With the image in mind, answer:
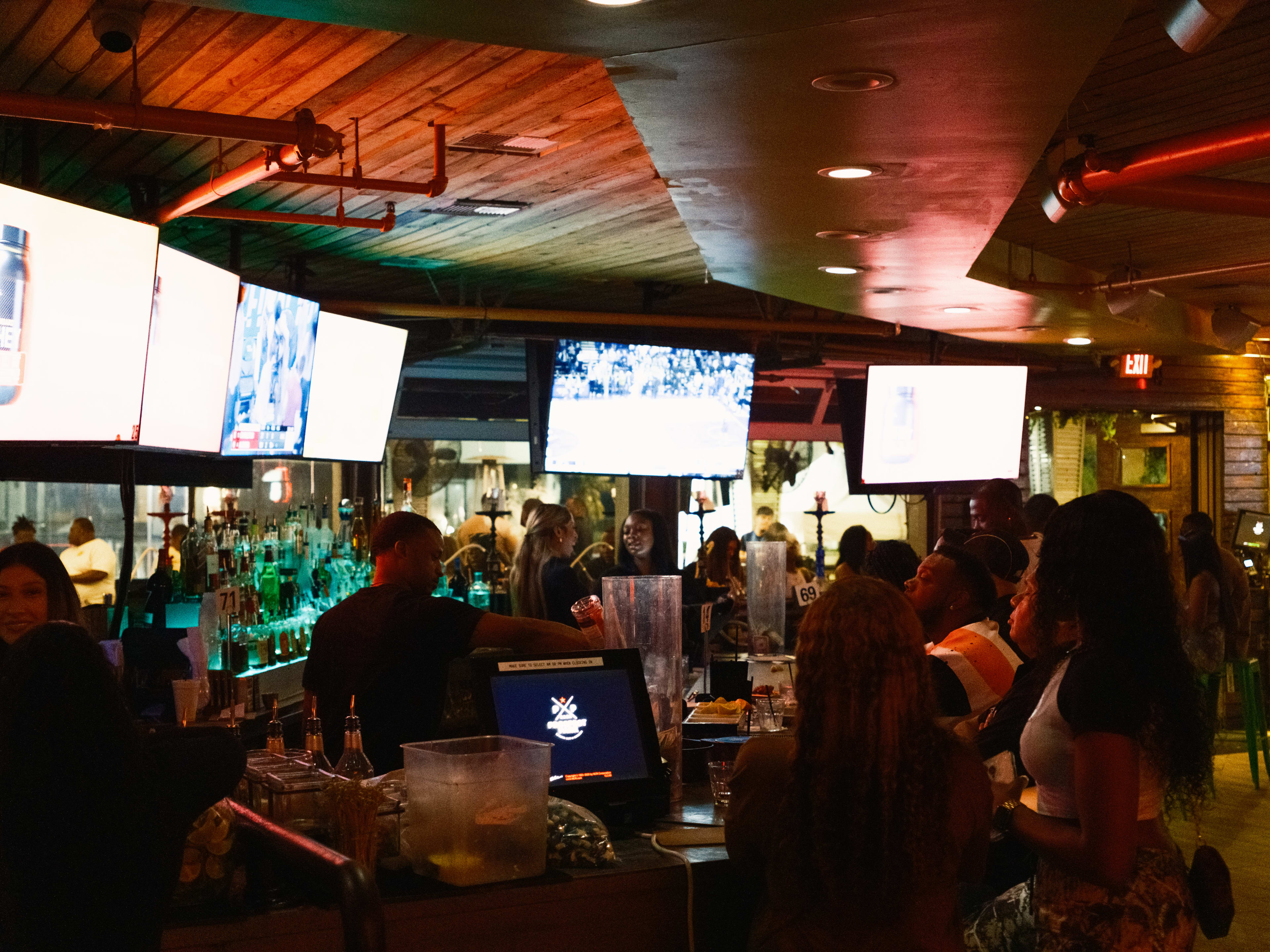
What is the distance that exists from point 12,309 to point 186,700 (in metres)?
1.33

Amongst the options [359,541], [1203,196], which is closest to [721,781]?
[1203,196]

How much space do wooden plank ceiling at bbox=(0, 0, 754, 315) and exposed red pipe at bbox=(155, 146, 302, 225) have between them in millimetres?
209

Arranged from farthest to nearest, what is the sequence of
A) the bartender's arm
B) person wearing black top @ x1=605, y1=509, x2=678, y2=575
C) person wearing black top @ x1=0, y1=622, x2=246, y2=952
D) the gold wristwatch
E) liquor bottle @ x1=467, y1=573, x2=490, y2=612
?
person wearing black top @ x1=605, y1=509, x2=678, y2=575 → liquor bottle @ x1=467, y1=573, x2=490, y2=612 → the bartender's arm → the gold wristwatch → person wearing black top @ x1=0, y1=622, x2=246, y2=952

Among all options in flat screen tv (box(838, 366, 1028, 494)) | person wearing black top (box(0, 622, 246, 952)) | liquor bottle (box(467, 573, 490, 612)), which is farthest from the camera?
flat screen tv (box(838, 366, 1028, 494))

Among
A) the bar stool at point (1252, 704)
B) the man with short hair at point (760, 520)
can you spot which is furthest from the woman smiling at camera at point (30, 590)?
the man with short hair at point (760, 520)

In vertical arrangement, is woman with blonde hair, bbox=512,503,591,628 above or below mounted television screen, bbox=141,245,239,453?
below

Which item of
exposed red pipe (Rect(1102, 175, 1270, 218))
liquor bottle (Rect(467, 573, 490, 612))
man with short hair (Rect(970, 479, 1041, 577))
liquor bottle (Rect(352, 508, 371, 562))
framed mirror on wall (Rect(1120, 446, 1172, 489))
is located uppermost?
exposed red pipe (Rect(1102, 175, 1270, 218))

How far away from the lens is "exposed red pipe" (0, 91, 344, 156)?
138 inches

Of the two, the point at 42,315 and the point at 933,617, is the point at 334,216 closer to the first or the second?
the point at 42,315

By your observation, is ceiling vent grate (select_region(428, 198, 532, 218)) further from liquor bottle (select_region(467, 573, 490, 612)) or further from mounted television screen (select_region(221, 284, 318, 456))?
liquor bottle (select_region(467, 573, 490, 612))

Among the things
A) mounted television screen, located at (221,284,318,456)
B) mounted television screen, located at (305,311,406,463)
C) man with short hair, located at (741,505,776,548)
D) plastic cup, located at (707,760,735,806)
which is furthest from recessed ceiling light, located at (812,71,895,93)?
man with short hair, located at (741,505,776,548)

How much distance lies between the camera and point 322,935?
2.04 metres

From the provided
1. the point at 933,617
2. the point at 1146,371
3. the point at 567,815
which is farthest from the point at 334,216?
the point at 1146,371

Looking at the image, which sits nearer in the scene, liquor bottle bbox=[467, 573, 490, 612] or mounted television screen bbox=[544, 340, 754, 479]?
liquor bottle bbox=[467, 573, 490, 612]
